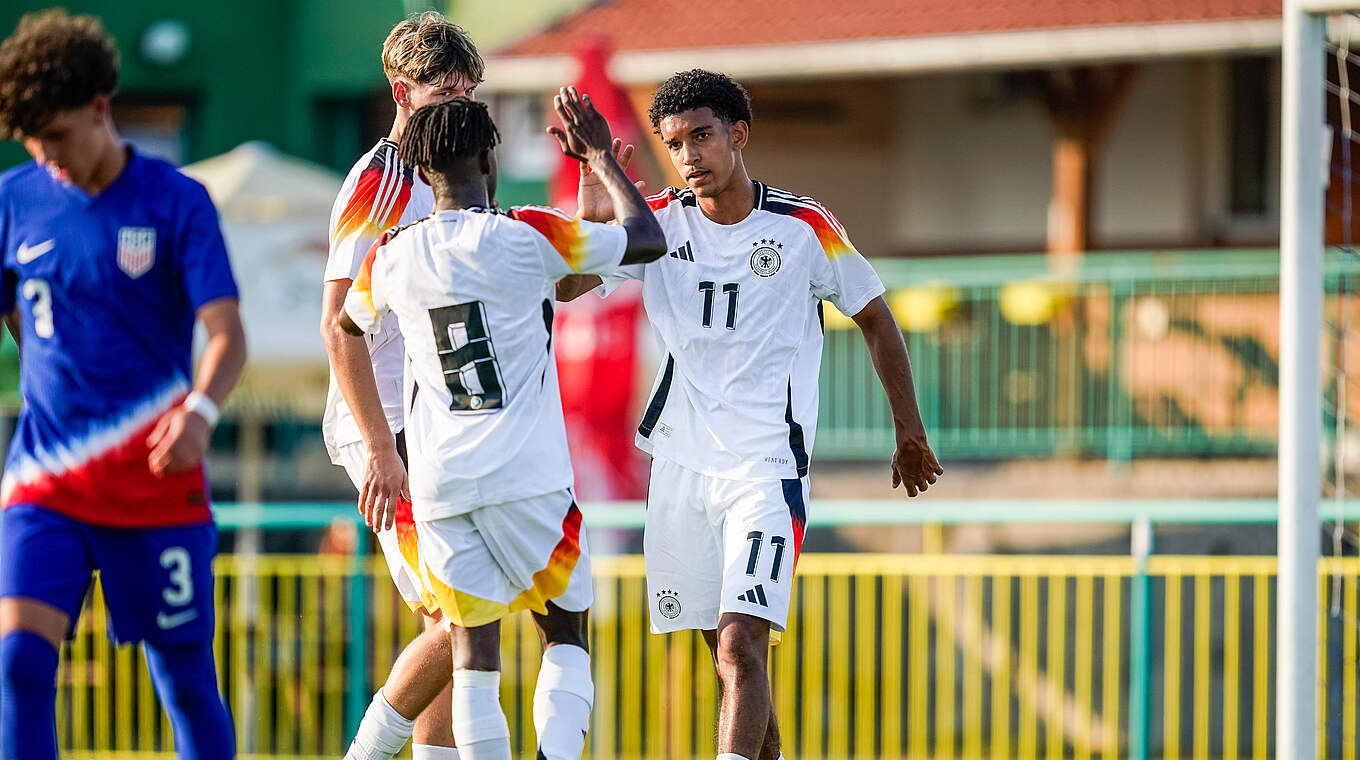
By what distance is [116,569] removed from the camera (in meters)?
4.26

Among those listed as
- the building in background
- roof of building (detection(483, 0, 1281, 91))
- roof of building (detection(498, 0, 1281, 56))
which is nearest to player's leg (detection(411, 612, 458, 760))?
roof of building (detection(483, 0, 1281, 91))

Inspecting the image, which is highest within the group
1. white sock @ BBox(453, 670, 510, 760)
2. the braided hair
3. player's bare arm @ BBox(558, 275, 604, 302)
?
the braided hair

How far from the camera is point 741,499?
4.64m

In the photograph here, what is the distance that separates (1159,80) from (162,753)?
10642mm

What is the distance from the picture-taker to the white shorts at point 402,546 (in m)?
4.36

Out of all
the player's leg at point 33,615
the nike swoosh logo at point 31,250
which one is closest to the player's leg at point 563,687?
the player's leg at point 33,615

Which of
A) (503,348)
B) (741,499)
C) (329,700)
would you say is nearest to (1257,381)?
(329,700)

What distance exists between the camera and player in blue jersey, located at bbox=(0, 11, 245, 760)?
4.18 metres

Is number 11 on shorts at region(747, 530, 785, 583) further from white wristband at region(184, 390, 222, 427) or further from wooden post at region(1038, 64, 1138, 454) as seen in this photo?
wooden post at region(1038, 64, 1138, 454)

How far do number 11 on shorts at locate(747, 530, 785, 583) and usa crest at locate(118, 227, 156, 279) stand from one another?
1753 mm

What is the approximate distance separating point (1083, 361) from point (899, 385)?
858cm

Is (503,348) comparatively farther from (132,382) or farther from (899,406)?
(899,406)

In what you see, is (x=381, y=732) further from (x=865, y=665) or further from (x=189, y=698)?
(x=865, y=665)

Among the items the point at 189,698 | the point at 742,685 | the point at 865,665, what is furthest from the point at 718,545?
the point at 865,665
